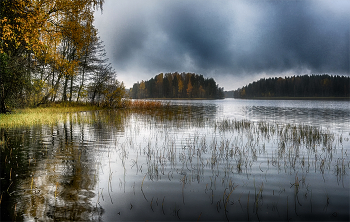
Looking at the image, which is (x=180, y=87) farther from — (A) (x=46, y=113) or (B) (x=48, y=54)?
(B) (x=48, y=54)

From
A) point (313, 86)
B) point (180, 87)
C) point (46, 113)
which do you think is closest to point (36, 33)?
point (46, 113)

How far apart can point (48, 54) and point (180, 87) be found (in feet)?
480

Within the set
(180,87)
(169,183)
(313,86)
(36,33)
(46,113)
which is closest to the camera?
(169,183)

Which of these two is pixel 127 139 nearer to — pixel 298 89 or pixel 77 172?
pixel 77 172

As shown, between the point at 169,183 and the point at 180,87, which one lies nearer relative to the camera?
the point at 169,183

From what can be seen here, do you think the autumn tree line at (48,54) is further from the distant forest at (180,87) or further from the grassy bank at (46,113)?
the distant forest at (180,87)

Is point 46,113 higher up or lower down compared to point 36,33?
lower down

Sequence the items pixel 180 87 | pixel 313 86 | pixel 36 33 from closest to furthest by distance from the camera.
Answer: pixel 36 33
pixel 180 87
pixel 313 86

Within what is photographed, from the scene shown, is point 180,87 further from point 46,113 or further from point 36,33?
point 36,33

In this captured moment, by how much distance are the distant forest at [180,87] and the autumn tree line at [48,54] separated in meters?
123

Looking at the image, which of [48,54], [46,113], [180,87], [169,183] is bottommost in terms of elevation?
[169,183]

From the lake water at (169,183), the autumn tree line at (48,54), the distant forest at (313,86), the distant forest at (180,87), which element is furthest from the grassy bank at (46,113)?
the distant forest at (313,86)

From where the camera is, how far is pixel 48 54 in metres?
11.1

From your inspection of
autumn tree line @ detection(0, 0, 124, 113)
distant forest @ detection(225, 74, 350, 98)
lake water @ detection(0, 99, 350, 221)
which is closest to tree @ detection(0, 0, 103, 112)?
autumn tree line @ detection(0, 0, 124, 113)
